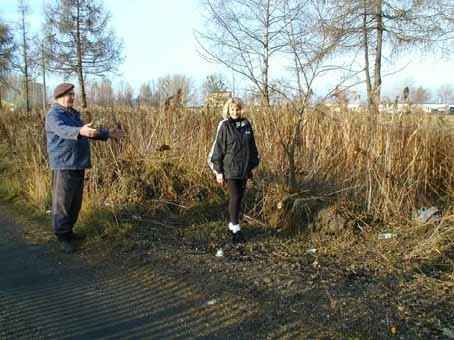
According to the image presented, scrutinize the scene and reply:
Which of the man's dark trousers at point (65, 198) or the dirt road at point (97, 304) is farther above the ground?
the man's dark trousers at point (65, 198)

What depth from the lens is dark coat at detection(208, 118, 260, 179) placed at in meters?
5.49

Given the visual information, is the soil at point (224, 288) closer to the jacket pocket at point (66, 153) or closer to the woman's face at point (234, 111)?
the jacket pocket at point (66, 153)

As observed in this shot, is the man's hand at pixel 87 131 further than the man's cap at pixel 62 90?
No

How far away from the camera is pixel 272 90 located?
244 inches

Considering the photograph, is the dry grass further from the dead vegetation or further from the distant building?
the distant building

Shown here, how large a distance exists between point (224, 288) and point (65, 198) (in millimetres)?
2420

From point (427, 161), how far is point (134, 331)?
5188 millimetres

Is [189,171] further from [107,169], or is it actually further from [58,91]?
[58,91]

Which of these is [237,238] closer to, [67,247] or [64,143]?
[67,247]

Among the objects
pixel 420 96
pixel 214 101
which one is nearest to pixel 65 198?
pixel 214 101

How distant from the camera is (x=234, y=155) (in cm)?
549

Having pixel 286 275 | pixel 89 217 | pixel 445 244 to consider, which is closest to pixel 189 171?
pixel 89 217

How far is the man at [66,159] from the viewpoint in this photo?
16.7ft

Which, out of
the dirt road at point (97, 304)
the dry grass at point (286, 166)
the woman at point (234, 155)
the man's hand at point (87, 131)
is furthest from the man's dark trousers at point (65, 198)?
the woman at point (234, 155)
